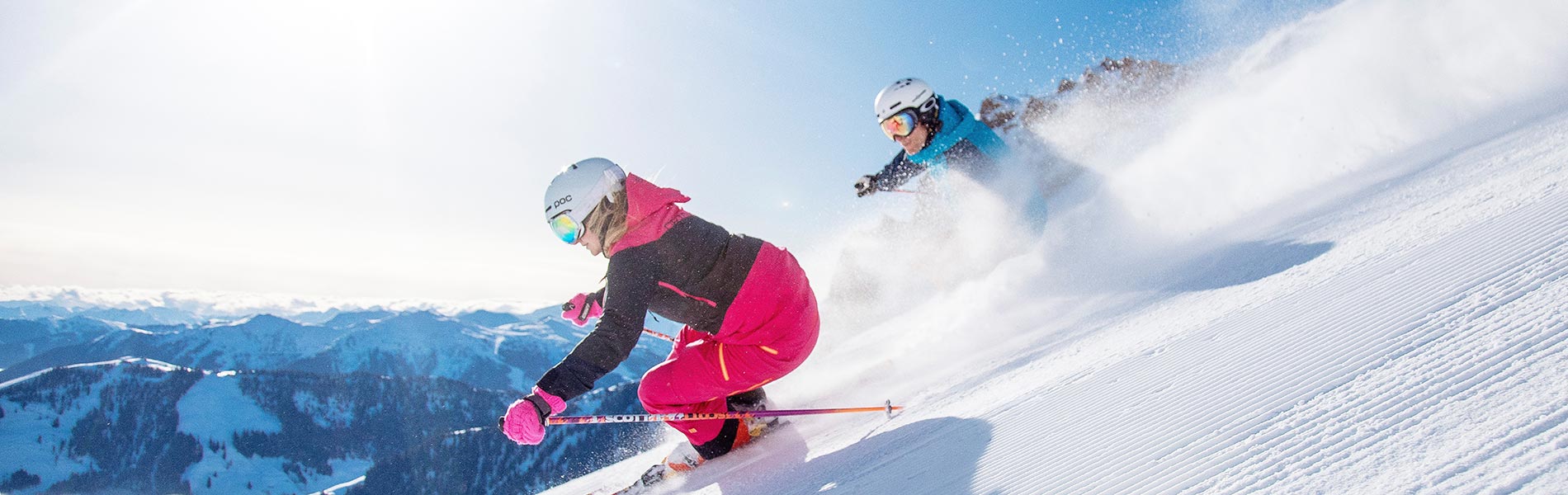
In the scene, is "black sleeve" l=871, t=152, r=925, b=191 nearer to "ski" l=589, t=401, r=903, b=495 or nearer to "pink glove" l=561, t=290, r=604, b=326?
"ski" l=589, t=401, r=903, b=495

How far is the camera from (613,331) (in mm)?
3775

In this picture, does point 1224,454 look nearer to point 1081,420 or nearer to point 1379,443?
point 1379,443

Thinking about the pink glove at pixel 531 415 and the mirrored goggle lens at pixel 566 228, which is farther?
the mirrored goggle lens at pixel 566 228

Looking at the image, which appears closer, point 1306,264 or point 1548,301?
point 1548,301

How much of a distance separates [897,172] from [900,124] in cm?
122

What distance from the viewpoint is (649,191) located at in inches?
161

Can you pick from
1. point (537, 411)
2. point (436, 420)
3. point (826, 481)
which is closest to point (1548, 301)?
point (826, 481)

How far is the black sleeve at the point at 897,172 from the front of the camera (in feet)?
32.6

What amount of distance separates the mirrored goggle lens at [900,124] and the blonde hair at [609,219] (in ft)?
17.9

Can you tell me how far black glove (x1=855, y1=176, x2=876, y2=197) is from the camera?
401 inches

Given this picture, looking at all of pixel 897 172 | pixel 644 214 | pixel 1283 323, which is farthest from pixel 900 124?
pixel 1283 323

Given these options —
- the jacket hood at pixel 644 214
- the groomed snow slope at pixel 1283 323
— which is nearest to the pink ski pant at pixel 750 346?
the groomed snow slope at pixel 1283 323

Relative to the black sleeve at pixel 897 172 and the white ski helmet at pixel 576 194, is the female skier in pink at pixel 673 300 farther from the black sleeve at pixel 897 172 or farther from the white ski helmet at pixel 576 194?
the black sleeve at pixel 897 172

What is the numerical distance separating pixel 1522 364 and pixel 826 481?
2497 mm
